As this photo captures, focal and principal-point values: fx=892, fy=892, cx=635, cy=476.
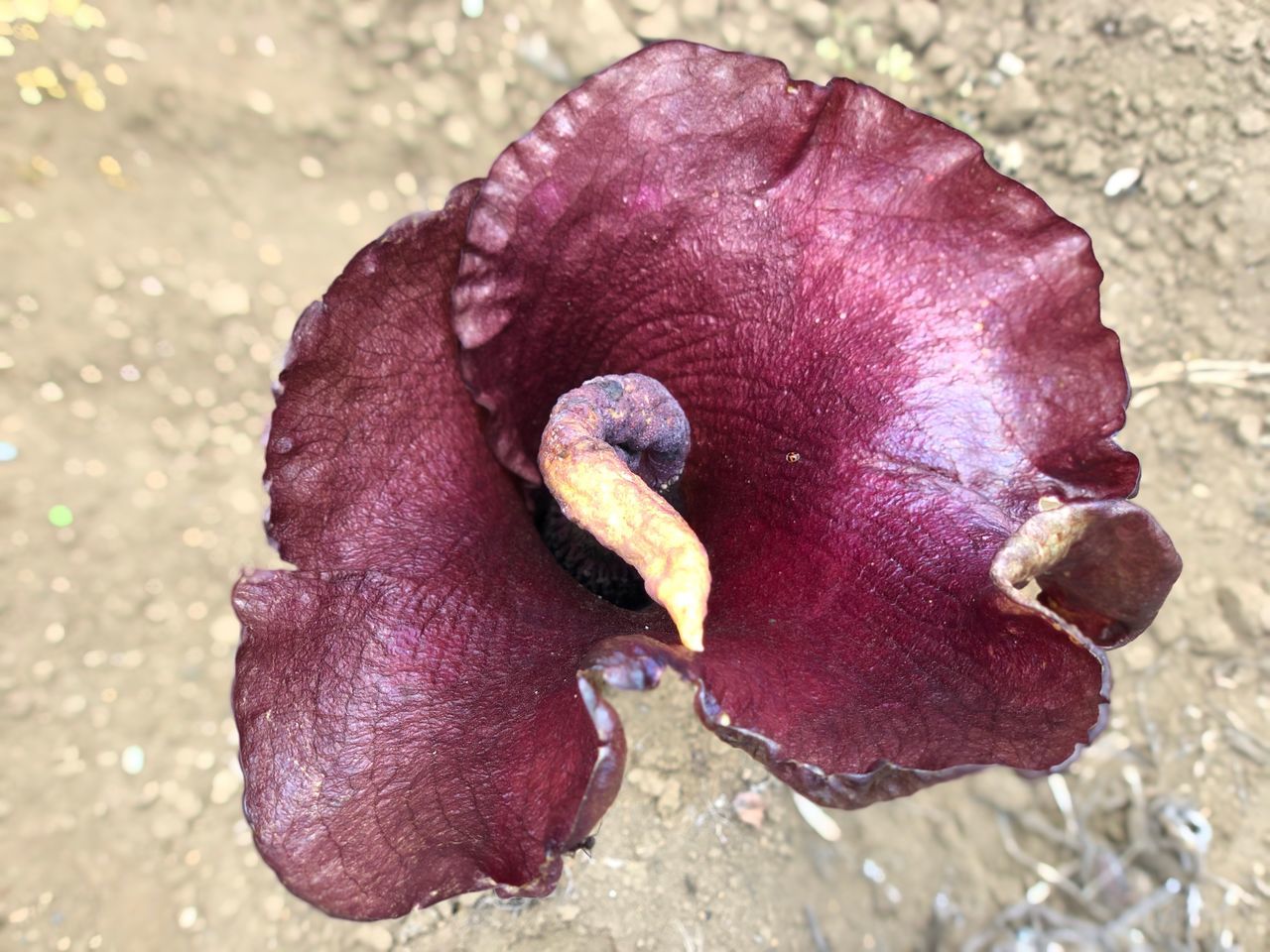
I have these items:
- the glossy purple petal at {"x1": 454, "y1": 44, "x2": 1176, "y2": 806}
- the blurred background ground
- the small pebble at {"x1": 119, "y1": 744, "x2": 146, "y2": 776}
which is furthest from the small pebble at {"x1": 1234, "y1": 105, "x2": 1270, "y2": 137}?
the small pebble at {"x1": 119, "y1": 744, "x2": 146, "y2": 776}

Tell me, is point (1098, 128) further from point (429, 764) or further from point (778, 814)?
point (429, 764)

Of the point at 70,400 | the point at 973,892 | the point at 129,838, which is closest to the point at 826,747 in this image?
the point at 973,892

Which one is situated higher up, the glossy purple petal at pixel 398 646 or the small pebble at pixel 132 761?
the glossy purple petal at pixel 398 646

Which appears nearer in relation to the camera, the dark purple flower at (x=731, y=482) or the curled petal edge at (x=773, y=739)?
the curled petal edge at (x=773, y=739)

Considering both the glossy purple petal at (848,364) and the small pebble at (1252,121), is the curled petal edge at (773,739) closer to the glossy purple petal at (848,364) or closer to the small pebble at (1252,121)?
the glossy purple petal at (848,364)

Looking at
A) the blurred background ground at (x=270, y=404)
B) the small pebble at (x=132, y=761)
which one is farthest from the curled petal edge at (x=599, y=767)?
the small pebble at (x=132, y=761)

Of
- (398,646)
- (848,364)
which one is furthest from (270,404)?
(848,364)

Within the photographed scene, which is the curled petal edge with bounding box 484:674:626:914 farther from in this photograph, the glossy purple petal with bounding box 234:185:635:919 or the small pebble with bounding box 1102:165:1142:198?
the small pebble with bounding box 1102:165:1142:198

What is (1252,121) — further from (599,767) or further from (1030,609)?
(599,767)
